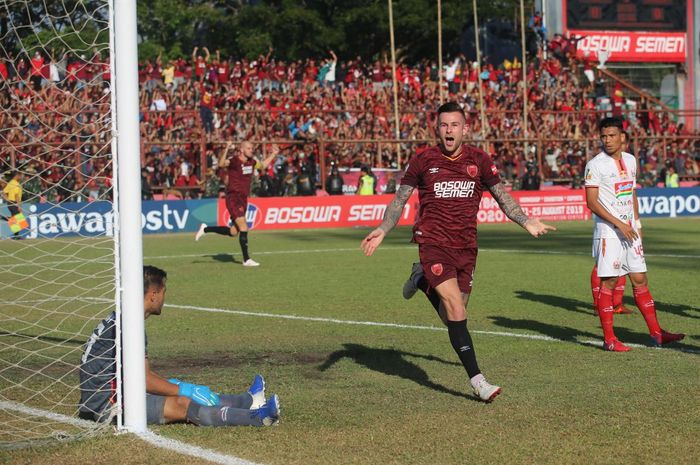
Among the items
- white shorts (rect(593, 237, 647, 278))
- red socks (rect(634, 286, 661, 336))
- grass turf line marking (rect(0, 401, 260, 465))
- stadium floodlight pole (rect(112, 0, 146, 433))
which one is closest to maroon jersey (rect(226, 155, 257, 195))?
white shorts (rect(593, 237, 647, 278))

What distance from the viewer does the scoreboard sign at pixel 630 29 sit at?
4484 centimetres

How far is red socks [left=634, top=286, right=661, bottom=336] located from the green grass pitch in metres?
0.27

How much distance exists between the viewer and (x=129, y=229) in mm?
6531

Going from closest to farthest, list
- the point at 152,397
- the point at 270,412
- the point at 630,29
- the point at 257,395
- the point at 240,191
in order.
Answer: the point at 270,412
the point at 152,397
the point at 257,395
the point at 240,191
the point at 630,29

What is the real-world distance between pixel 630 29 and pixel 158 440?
139 feet

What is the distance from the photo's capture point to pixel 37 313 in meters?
12.9

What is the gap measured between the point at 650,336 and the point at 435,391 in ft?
11.3

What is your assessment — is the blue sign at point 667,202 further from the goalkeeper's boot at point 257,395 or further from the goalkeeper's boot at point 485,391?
the goalkeeper's boot at point 257,395

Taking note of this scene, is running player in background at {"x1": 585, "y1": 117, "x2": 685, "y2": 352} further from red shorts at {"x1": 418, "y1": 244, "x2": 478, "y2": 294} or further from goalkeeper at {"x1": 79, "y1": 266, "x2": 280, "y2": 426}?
goalkeeper at {"x1": 79, "y1": 266, "x2": 280, "y2": 426}

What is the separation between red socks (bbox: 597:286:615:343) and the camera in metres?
9.64

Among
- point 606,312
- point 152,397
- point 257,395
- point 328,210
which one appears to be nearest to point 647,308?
point 606,312

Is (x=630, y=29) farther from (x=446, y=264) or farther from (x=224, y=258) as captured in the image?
(x=446, y=264)

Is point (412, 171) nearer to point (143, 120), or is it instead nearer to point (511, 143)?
point (143, 120)

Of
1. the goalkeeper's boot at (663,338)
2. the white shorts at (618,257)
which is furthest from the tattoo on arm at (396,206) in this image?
the goalkeeper's boot at (663,338)
